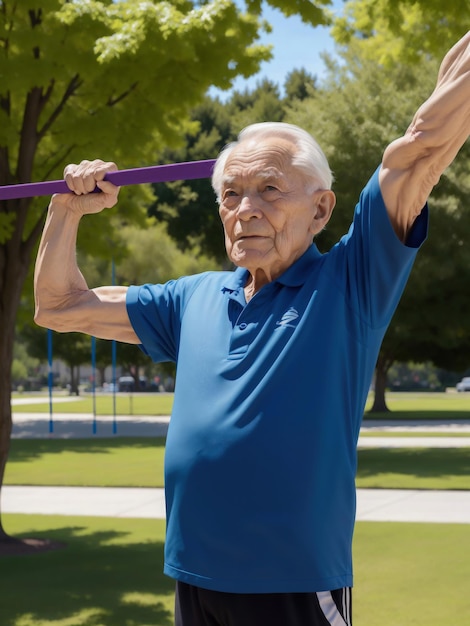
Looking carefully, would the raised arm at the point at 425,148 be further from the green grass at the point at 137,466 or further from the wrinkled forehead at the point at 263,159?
the green grass at the point at 137,466

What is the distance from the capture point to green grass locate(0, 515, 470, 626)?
5.95 metres

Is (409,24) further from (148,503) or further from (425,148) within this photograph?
(425,148)

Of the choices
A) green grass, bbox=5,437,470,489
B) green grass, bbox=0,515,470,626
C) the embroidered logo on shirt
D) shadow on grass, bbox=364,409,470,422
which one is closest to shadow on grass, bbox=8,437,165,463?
green grass, bbox=5,437,470,489

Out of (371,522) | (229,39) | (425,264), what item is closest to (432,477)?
(371,522)

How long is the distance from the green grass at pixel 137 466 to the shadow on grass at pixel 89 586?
4.23 m

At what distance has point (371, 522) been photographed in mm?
8977

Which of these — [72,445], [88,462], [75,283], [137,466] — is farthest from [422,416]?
[75,283]

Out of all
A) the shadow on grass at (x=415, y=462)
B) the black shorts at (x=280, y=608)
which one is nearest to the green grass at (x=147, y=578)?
the black shorts at (x=280, y=608)

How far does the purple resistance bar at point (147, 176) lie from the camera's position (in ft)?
8.05

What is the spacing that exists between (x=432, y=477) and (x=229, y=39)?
6689mm

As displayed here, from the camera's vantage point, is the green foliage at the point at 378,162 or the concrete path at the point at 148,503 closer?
the concrete path at the point at 148,503

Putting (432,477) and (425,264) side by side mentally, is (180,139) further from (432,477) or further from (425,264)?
(425,264)

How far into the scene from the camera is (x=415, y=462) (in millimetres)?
14398

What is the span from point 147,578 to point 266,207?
513cm
